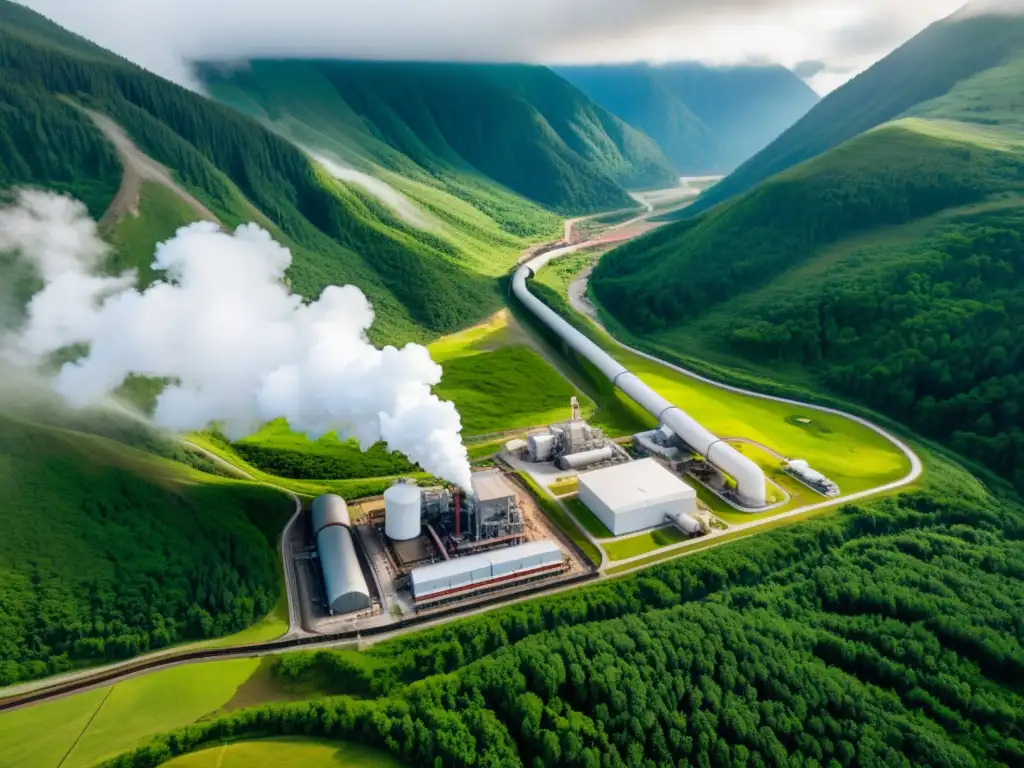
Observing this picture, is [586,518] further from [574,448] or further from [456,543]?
[456,543]

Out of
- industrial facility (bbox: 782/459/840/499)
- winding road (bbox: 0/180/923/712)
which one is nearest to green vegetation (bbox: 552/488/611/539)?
winding road (bbox: 0/180/923/712)

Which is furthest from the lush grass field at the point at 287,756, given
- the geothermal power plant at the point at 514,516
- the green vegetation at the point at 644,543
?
the green vegetation at the point at 644,543

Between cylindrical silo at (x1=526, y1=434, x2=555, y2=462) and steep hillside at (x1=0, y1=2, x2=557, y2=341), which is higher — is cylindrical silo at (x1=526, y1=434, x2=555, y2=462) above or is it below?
below

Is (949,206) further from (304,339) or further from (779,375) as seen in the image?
(304,339)

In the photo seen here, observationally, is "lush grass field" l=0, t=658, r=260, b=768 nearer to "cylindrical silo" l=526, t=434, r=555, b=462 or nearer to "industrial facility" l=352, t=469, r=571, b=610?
"industrial facility" l=352, t=469, r=571, b=610

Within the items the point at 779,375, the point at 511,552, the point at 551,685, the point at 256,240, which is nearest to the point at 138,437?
the point at 511,552
